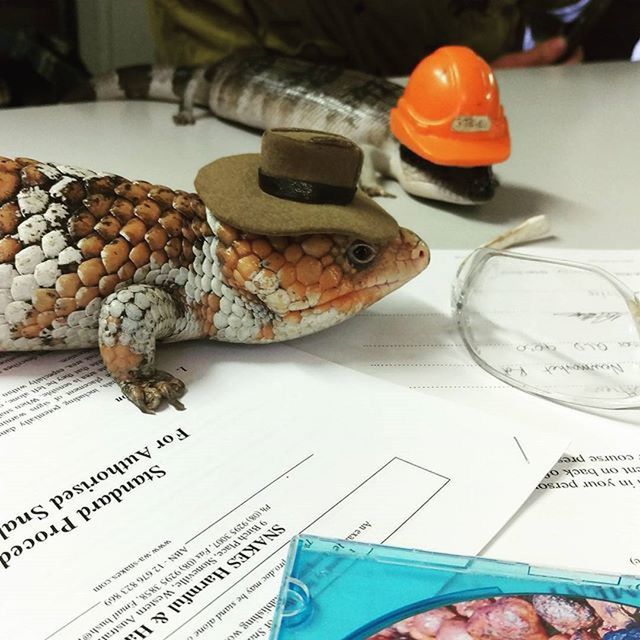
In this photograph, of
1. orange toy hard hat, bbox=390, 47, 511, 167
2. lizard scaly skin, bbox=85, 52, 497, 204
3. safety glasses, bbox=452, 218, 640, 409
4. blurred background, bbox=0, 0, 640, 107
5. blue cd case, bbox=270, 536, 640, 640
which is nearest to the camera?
blue cd case, bbox=270, 536, 640, 640

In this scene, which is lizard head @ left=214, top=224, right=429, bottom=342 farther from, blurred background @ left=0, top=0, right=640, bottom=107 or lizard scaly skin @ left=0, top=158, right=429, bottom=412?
blurred background @ left=0, top=0, right=640, bottom=107

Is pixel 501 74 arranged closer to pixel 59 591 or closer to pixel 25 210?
pixel 25 210

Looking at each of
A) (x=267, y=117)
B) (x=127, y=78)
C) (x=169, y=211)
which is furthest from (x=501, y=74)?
(x=169, y=211)

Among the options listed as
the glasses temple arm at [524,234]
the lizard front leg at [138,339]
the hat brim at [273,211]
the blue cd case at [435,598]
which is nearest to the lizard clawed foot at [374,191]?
the glasses temple arm at [524,234]

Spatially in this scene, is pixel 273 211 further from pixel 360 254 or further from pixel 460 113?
pixel 460 113

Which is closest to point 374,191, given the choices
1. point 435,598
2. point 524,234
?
point 524,234

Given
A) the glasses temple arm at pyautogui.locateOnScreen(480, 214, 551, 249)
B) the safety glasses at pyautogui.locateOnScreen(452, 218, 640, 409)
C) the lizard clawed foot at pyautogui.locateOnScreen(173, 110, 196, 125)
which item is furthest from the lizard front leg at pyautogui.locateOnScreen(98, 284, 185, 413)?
the lizard clawed foot at pyautogui.locateOnScreen(173, 110, 196, 125)
